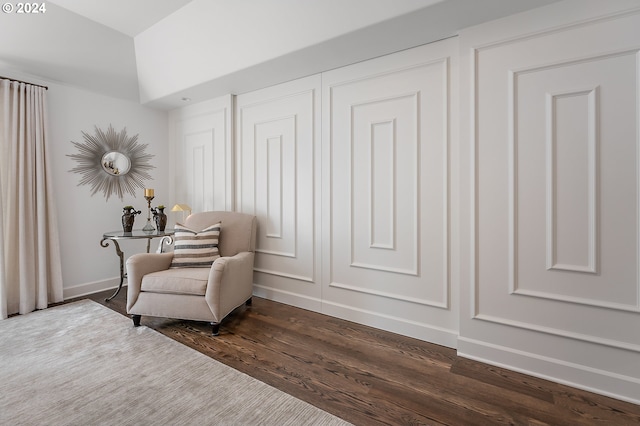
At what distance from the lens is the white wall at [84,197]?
323 centimetres

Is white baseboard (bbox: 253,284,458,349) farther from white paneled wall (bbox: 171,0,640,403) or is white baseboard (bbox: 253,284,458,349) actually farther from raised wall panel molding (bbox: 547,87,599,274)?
raised wall panel molding (bbox: 547,87,599,274)

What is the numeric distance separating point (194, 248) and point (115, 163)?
1855 mm

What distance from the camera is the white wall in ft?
10.6

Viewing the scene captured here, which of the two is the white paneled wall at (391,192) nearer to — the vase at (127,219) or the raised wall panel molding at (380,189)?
the raised wall panel molding at (380,189)

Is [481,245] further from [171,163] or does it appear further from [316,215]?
[171,163]

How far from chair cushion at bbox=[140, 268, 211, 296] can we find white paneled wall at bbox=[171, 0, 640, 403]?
3.17 ft

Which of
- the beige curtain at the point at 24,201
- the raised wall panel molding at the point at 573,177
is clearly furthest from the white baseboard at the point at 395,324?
the beige curtain at the point at 24,201

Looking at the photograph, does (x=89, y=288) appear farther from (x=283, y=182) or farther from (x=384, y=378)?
(x=384, y=378)

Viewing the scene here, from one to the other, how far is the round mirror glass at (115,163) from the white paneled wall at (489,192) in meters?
2.14

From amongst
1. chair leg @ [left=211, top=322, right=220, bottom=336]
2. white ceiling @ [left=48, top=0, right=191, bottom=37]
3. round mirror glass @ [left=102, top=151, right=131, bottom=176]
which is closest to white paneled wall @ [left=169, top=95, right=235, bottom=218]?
round mirror glass @ [left=102, top=151, right=131, bottom=176]

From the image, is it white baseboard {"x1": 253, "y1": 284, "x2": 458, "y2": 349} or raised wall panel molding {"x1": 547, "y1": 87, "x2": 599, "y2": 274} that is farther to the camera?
white baseboard {"x1": 253, "y1": 284, "x2": 458, "y2": 349}

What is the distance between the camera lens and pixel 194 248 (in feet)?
9.18

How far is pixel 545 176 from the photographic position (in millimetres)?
1866

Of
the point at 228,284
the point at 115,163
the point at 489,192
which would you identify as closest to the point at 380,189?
the point at 489,192
